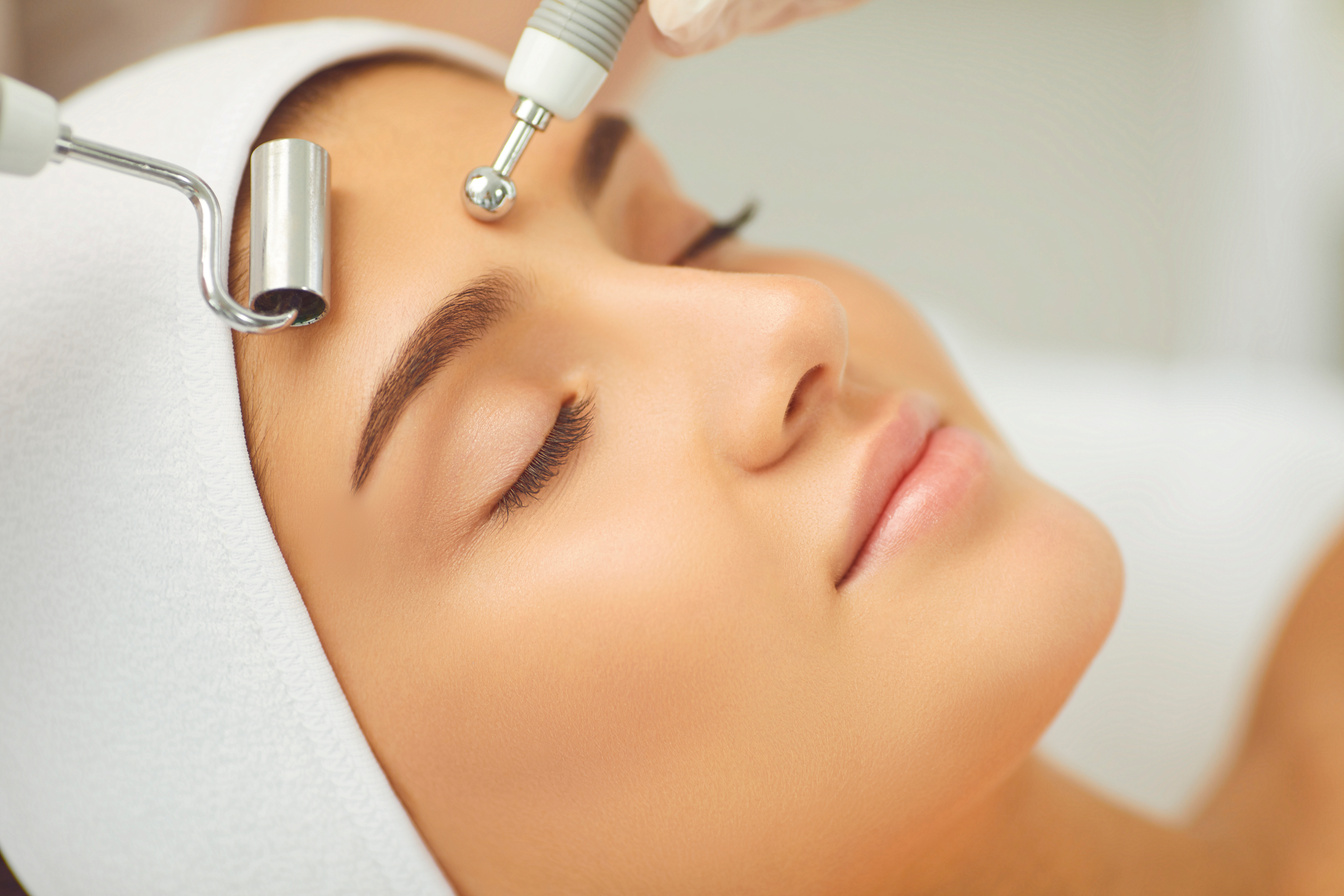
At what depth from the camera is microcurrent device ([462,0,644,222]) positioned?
724 mm

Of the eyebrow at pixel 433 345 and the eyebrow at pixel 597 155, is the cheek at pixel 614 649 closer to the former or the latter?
the eyebrow at pixel 433 345

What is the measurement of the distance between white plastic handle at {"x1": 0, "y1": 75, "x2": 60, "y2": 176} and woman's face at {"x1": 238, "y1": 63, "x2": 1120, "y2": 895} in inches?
7.1

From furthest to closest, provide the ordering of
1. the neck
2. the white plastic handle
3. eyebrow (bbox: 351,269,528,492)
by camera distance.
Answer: the neck, eyebrow (bbox: 351,269,528,492), the white plastic handle

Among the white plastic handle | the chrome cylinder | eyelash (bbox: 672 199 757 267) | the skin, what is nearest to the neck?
the skin

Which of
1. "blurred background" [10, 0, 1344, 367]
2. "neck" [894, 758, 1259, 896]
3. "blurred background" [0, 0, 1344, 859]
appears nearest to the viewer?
"neck" [894, 758, 1259, 896]

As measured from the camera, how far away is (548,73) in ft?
2.39

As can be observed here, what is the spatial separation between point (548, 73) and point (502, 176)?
0.09 meters

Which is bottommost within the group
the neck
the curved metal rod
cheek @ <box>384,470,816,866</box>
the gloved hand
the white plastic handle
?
the neck

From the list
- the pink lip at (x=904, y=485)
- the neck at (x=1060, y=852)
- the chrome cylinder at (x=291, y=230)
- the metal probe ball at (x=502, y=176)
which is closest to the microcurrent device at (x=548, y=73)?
the metal probe ball at (x=502, y=176)

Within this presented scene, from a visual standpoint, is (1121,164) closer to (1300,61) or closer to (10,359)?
(1300,61)

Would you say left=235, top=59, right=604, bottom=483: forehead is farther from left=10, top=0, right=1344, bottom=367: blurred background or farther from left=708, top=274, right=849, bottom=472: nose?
left=10, top=0, right=1344, bottom=367: blurred background

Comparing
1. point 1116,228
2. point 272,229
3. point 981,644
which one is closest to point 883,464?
point 981,644

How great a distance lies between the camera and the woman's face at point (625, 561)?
2.22 feet

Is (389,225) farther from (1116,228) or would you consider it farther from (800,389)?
(1116,228)
